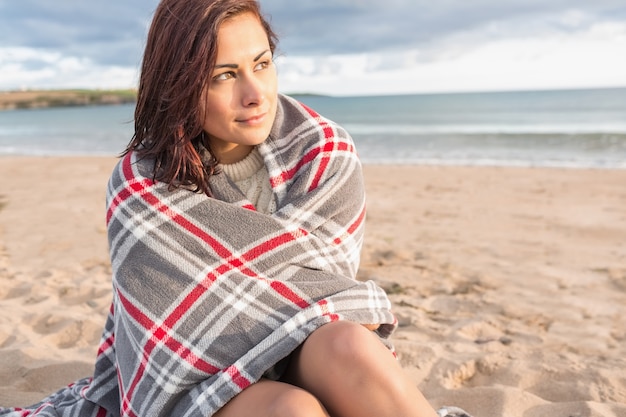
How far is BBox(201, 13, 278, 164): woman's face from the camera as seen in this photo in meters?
1.87

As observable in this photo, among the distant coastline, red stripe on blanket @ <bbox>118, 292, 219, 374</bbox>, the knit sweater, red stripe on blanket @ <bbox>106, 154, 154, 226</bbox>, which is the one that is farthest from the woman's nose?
the distant coastline

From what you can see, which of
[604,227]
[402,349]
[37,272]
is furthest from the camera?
[604,227]

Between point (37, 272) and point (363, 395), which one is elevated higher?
point (363, 395)

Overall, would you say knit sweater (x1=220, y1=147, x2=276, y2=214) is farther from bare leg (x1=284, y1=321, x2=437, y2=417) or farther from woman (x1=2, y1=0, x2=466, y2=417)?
bare leg (x1=284, y1=321, x2=437, y2=417)

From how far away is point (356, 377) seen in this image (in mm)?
1580

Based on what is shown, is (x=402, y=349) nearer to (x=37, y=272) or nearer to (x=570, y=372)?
(x=570, y=372)

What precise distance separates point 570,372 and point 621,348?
0.50m

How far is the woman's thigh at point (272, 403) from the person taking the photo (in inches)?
58.4

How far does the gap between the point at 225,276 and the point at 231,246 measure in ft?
0.32

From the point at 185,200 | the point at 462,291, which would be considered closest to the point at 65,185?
the point at 462,291

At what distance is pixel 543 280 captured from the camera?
4.21 m

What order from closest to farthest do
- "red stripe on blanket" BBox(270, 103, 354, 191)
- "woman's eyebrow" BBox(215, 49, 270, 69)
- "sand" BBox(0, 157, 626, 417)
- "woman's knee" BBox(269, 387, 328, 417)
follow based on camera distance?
"woman's knee" BBox(269, 387, 328, 417)
"woman's eyebrow" BBox(215, 49, 270, 69)
"red stripe on blanket" BBox(270, 103, 354, 191)
"sand" BBox(0, 157, 626, 417)

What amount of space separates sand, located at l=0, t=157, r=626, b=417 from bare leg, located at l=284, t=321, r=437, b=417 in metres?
1.01

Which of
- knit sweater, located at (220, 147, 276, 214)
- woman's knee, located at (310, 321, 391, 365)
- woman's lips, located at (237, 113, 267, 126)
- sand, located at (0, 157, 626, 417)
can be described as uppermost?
woman's lips, located at (237, 113, 267, 126)
